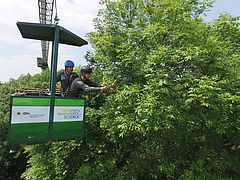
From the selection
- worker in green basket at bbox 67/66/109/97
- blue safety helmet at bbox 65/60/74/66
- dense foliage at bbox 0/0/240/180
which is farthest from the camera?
blue safety helmet at bbox 65/60/74/66

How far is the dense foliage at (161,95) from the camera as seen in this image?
4223 mm

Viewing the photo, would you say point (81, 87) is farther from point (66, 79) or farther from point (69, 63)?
point (69, 63)

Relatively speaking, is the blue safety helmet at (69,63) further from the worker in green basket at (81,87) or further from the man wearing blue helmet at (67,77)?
the worker in green basket at (81,87)

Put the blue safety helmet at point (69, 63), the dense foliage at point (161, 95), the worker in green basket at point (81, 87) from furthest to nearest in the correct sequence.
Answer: the blue safety helmet at point (69, 63) → the dense foliage at point (161, 95) → the worker in green basket at point (81, 87)

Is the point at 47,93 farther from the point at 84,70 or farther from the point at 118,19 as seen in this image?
the point at 118,19

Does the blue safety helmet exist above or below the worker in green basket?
above

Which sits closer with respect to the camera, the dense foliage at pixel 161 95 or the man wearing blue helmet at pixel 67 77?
the dense foliage at pixel 161 95

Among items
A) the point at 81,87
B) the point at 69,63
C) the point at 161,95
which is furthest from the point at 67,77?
the point at 161,95

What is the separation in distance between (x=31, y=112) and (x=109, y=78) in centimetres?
230

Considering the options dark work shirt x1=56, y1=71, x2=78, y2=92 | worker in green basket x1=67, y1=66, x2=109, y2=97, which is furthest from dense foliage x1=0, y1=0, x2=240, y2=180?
dark work shirt x1=56, y1=71, x2=78, y2=92

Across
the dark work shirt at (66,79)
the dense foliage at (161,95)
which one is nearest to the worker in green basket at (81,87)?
the dark work shirt at (66,79)

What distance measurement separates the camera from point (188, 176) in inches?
215

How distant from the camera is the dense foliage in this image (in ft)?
13.9

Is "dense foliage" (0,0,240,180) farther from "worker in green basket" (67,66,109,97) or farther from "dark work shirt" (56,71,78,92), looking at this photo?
"dark work shirt" (56,71,78,92)
